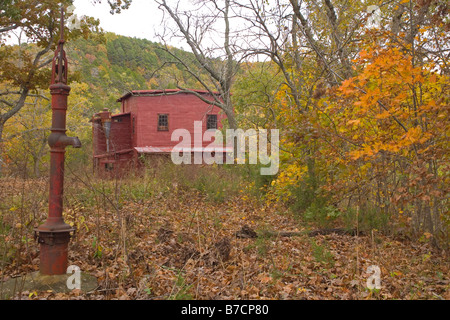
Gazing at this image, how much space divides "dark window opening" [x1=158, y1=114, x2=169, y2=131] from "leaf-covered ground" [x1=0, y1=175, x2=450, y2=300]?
17.6m

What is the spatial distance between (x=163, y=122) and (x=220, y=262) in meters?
21.3

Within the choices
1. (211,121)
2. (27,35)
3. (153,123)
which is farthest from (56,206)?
(211,121)

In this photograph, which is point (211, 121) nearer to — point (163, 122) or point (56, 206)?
point (163, 122)

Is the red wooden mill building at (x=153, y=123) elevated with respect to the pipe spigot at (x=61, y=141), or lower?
elevated

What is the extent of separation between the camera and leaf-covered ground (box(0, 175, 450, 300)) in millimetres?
4516

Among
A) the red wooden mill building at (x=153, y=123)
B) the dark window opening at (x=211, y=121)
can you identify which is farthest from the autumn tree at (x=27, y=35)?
the dark window opening at (x=211, y=121)

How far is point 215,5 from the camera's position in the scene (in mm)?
11828

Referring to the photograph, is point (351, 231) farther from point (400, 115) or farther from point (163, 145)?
point (163, 145)

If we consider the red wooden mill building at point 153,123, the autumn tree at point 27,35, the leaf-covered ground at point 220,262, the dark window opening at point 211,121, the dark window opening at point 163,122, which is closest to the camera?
the leaf-covered ground at point 220,262

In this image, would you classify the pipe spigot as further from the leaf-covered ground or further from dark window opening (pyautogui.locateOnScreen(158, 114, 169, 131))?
dark window opening (pyautogui.locateOnScreen(158, 114, 169, 131))

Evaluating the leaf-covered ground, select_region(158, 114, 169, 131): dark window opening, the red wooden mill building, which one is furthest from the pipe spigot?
select_region(158, 114, 169, 131): dark window opening

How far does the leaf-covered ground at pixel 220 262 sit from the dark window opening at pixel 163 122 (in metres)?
17.6

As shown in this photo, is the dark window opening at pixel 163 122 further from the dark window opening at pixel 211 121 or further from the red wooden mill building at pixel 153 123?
the dark window opening at pixel 211 121

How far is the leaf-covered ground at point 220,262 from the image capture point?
4516 millimetres
